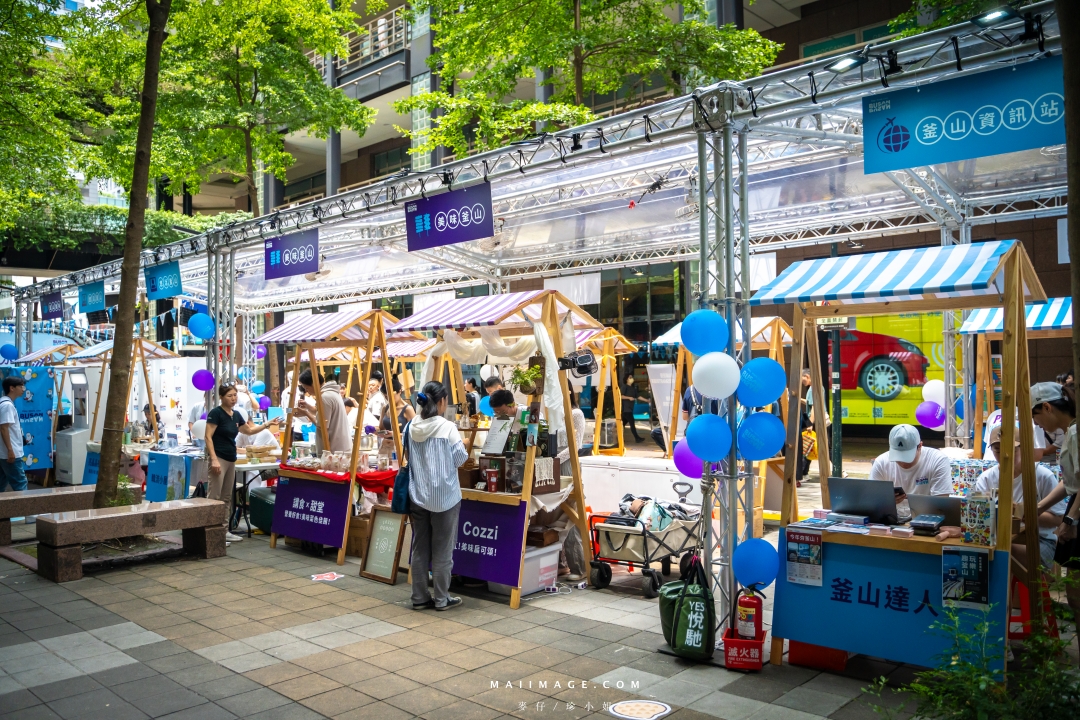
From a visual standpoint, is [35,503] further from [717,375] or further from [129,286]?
[717,375]

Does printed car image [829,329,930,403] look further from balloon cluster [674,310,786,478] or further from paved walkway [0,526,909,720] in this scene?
balloon cluster [674,310,786,478]

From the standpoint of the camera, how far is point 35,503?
930 centimetres

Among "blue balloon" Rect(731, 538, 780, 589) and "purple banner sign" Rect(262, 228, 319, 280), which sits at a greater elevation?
"purple banner sign" Rect(262, 228, 319, 280)

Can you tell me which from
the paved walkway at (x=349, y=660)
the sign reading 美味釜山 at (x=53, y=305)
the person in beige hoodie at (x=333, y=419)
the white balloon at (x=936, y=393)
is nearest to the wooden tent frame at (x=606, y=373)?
the person in beige hoodie at (x=333, y=419)

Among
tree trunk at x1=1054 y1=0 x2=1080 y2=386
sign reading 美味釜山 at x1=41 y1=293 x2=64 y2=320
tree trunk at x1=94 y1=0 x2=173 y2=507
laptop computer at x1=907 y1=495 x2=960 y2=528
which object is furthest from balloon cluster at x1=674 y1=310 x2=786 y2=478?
sign reading 美味釜山 at x1=41 y1=293 x2=64 y2=320

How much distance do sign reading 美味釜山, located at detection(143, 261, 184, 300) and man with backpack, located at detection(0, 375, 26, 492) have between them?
9.44 ft

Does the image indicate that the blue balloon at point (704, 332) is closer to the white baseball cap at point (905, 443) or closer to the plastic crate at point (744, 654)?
the white baseball cap at point (905, 443)

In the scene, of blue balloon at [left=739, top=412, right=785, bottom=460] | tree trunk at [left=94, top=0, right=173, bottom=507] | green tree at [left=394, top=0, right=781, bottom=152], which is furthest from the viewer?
green tree at [left=394, top=0, right=781, bottom=152]

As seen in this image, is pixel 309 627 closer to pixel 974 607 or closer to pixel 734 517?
pixel 734 517

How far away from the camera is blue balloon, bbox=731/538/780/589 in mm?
5129

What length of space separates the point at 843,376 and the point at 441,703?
47.7 ft

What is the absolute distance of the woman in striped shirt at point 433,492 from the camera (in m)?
6.39

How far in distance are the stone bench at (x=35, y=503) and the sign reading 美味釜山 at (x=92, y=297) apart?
684 centimetres

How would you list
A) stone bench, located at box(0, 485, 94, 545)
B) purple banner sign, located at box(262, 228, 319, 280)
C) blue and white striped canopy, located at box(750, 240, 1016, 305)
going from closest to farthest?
blue and white striped canopy, located at box(750, 240, 1016, 305) → stone bench, located at box(0, 485, 94, 545) → purple banner sign, located at box(262, 228, 319, 280)
